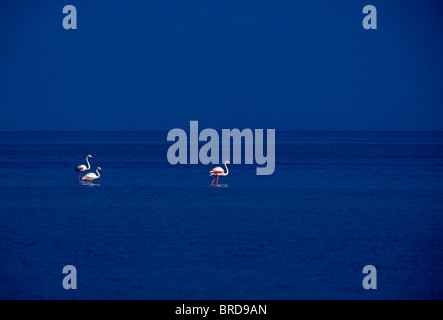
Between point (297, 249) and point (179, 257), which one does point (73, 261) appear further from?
point (297, 249)

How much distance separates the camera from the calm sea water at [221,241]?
14734 millimetres

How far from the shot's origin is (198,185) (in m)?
37.2

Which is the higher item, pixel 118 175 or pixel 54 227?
pixel 118 175

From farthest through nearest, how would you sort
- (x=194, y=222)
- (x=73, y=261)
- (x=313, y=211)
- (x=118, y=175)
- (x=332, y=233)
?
(x=118, y=175)
(x=313, y=211)
(x=194, y=222)
(x=332, y=233)
(x=73, y=261)

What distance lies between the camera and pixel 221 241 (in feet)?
63.3

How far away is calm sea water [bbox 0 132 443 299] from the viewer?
14.7 meters

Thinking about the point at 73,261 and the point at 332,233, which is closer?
the point at 73,261

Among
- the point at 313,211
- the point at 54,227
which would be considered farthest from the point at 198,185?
the point at 54,227

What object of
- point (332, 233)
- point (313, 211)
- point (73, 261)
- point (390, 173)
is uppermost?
point (390, 173)

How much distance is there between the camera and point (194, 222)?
2297cm
